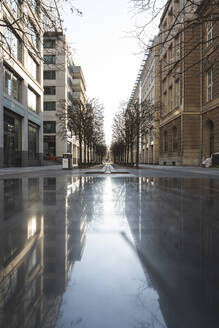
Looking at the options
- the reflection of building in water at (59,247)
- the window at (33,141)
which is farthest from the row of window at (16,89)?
the reflection of building in water at (59,247)

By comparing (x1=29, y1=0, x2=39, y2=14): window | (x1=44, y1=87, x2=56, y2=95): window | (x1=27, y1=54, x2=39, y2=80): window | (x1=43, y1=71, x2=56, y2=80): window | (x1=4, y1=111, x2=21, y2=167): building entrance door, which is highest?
(x1=43, y1=71, x2=56, y2=80): window

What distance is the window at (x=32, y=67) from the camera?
2762 cm

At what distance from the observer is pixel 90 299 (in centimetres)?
113

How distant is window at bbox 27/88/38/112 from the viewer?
28.3 m

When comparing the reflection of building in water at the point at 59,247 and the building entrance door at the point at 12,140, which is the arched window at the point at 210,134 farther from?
the reflection of building in water at the point at 59,247

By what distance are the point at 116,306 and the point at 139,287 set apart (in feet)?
0.73

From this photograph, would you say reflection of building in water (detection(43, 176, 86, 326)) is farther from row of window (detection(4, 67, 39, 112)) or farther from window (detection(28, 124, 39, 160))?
window (detection(28, 124, 39, 160))

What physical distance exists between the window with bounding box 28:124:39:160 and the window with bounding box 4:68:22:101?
499cm

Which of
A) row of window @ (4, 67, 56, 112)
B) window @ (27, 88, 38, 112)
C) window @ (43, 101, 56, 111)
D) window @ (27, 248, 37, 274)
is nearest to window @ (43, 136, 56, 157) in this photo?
window @ (43, 101, 56, 111)

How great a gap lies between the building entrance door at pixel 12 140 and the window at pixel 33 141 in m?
2.61

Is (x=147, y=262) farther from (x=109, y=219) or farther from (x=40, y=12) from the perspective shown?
(x=40, y=12)

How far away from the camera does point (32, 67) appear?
29016mm

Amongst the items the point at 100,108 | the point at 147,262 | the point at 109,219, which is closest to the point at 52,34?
the point at 109,219

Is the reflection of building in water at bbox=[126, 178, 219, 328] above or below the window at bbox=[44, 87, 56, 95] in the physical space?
below
